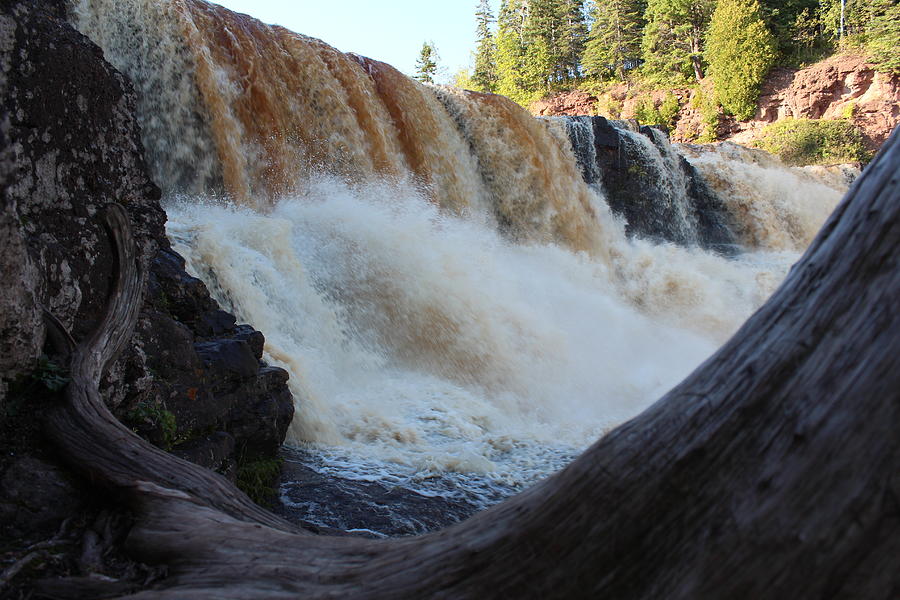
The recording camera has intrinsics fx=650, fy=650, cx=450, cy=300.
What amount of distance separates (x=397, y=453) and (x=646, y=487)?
14.5 ft

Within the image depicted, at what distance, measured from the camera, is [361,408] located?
6.14 metres

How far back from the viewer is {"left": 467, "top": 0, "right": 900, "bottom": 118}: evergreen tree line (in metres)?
27.4

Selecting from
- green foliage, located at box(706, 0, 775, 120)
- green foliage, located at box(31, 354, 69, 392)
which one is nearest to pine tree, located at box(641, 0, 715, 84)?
green foliage, located at box(706, 0, 775, 120)

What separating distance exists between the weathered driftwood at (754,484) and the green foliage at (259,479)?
3123 mm

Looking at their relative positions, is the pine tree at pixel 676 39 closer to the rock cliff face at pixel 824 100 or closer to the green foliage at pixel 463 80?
the rock cliff face at pixel 824 100

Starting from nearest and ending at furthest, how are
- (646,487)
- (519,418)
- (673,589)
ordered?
(673,589)
(646,487)
(519,418)

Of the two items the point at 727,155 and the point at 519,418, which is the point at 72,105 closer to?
the point at 519,418

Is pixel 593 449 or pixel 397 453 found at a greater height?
pixel 593 449

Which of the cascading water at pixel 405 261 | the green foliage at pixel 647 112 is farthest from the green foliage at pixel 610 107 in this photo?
the cascading water at pixel 405 261

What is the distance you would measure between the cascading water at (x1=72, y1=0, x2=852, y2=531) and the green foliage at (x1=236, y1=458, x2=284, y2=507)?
0.17 metres

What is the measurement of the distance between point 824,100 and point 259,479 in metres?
28.1

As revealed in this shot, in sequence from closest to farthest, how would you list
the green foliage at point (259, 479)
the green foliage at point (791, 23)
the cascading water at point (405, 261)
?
the green foliage at point (259, 479) → the cascading water at point (405, 261) → the green foliage at point (791, 23)

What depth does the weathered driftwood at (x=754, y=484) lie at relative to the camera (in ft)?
2.93

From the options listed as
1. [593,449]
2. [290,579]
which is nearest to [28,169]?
[290,579]
